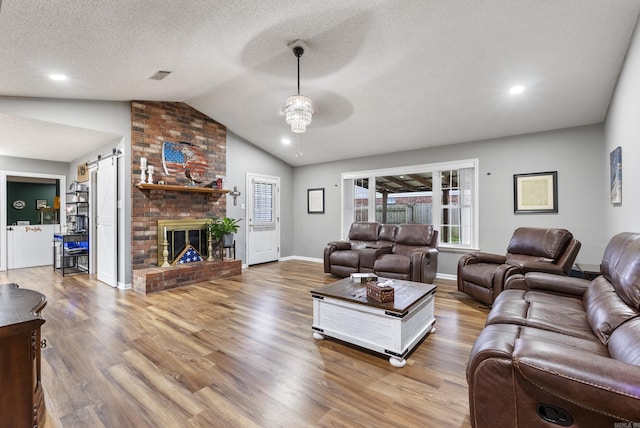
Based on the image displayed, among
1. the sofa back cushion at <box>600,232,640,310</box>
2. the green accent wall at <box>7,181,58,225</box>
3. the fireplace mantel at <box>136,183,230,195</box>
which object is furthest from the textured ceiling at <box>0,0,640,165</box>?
the green accent wall at <box>7,181,58,225</box>

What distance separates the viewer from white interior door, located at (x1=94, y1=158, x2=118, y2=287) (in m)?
4.56

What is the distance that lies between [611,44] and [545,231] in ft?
6.50

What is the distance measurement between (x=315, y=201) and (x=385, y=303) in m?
4.70

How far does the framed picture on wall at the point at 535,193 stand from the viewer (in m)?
4.18

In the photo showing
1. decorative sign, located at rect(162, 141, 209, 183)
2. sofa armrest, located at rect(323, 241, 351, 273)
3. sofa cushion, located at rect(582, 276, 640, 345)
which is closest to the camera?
sofa cushion, located at rect(582, 276, 640, 345)

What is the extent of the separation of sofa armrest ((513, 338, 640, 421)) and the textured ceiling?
255 cm

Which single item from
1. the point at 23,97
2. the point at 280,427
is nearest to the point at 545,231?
the point at 280,427

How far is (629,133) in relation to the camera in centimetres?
249

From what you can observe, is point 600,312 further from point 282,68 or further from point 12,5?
point 12,5

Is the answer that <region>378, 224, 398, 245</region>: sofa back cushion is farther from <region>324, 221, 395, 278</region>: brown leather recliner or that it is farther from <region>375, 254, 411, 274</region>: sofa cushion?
<region>375, 254, 411, 274</region>: sofa cushion

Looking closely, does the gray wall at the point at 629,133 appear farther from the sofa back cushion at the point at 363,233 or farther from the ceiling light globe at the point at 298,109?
the sofa back cushion at the point at 363,233

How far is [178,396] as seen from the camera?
1.78 metres

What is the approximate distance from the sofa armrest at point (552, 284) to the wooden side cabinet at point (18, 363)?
3224 millimetres

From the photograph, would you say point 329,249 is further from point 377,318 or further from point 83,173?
point 83,173
